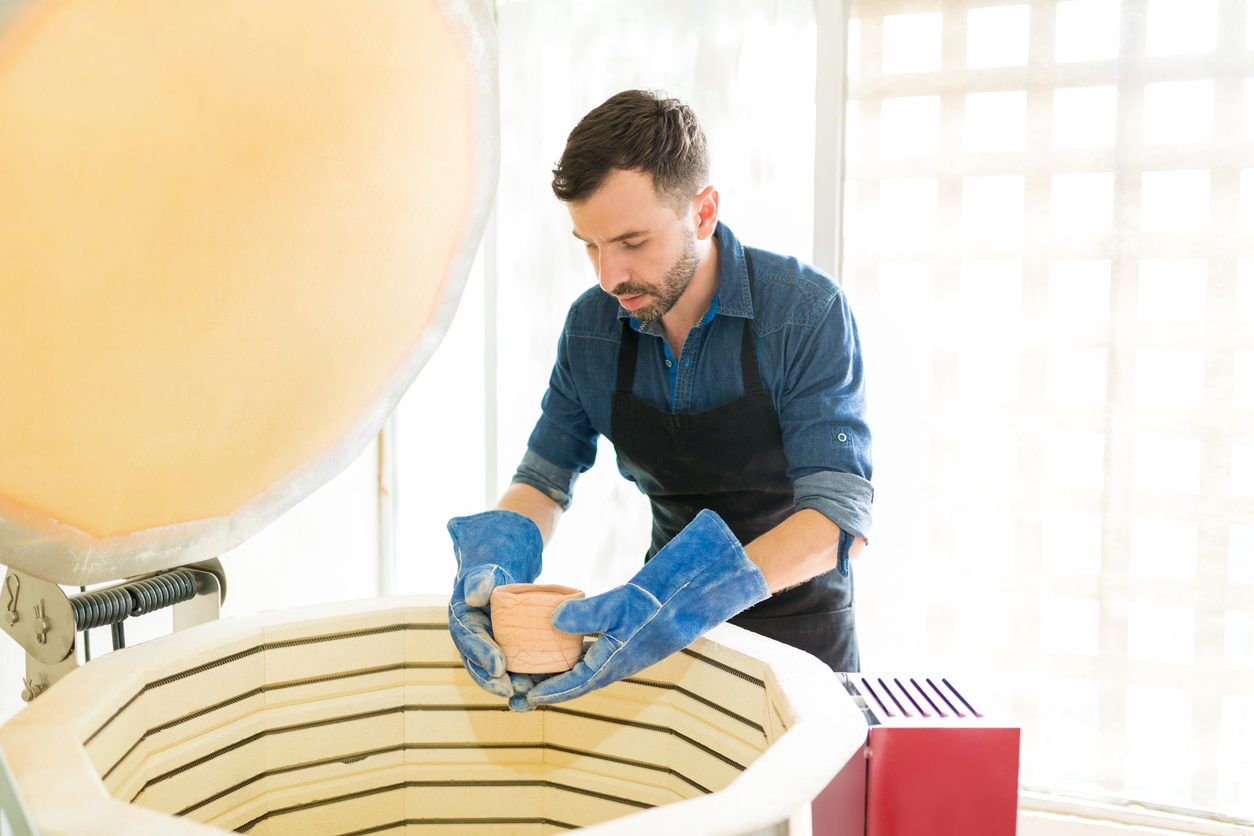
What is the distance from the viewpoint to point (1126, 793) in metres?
2.18

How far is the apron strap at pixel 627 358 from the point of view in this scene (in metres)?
1.53

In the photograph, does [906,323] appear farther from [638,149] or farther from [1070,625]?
[638,149]

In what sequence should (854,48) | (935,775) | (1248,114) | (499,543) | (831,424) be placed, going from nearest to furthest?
(935,775)
(499,543)
(831,424)
(1248,114)
(854,48)

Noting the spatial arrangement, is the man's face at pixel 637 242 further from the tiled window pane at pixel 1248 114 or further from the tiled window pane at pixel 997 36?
the tiled window pane at pixel 1248 114

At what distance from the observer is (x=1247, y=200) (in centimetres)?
199

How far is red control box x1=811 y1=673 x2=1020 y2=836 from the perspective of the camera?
0.78 m

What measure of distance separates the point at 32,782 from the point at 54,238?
38 cm

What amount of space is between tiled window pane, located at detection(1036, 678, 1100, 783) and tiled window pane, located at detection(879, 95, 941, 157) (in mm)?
1461

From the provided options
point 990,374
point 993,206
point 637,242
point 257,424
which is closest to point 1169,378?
point 990,374

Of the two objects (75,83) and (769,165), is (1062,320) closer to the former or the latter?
(769,165)

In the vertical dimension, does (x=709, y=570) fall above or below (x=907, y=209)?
below

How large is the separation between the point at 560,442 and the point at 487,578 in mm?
638

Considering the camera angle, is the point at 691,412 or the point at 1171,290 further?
the point at 1171,290

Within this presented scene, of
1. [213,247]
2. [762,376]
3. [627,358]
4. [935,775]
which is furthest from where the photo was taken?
[627,358]
